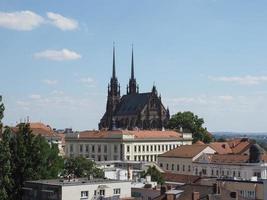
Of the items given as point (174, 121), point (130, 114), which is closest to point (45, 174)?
point (174, 121)

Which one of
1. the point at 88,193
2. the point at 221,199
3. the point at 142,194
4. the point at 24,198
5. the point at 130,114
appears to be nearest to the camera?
the point at 221,199

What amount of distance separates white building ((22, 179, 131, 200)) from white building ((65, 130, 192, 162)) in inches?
3238

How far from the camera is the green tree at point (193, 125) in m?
158

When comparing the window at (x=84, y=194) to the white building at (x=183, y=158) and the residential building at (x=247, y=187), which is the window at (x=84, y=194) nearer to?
the residential building at (x=247, y=187)

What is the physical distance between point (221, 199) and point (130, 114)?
447 feet

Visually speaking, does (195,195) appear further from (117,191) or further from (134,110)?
(134,110)

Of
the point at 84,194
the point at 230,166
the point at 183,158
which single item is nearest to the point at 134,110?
the point at 183,158

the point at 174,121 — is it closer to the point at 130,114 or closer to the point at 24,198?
the point at 130,114

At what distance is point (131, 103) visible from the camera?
187 metres

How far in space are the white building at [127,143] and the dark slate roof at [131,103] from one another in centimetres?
2992

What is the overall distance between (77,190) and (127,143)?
3489 inches

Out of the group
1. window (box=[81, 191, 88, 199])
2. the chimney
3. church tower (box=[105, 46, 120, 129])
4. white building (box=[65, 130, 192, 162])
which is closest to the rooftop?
white building (box=[65, 130, 192, 162])

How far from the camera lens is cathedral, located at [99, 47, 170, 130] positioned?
176625 millimetres

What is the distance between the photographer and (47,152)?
224 feet
